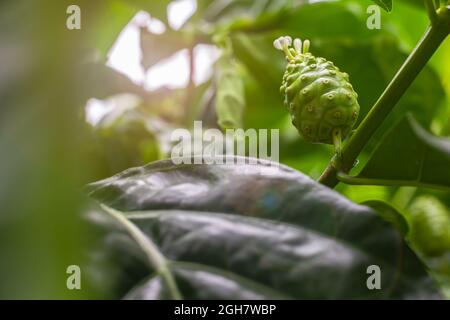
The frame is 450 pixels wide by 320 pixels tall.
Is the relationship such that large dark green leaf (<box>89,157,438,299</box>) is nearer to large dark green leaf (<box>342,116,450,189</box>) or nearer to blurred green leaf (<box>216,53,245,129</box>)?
large dark green leaf (<box>342,116,450,189</box>)

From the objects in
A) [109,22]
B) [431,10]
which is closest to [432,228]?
[431,10]

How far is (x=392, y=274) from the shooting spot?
50 centimetres

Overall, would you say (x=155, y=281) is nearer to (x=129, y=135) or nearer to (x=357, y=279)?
(x=357, y=279)

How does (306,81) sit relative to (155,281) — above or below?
above

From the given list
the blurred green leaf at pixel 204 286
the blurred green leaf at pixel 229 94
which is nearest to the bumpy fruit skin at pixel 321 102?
the blurred green leaf at pixel 204 286

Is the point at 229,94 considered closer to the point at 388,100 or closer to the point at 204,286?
the point at 388,100

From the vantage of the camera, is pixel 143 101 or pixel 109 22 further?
pixel 143 101

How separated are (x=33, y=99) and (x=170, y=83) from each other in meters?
0.95

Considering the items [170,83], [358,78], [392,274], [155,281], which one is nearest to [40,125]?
[155,281]

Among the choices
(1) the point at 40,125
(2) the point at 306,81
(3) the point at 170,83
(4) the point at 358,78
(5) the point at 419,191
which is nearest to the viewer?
(1) the point at 40,125

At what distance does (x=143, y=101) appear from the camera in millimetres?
1435

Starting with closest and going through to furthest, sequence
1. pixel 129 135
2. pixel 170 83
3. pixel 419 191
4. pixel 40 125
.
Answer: pixel 40 125 < pixel 419 191 < pixel 129 135 < pixel 170 83

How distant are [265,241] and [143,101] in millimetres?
950

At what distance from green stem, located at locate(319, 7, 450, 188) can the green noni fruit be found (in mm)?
16
